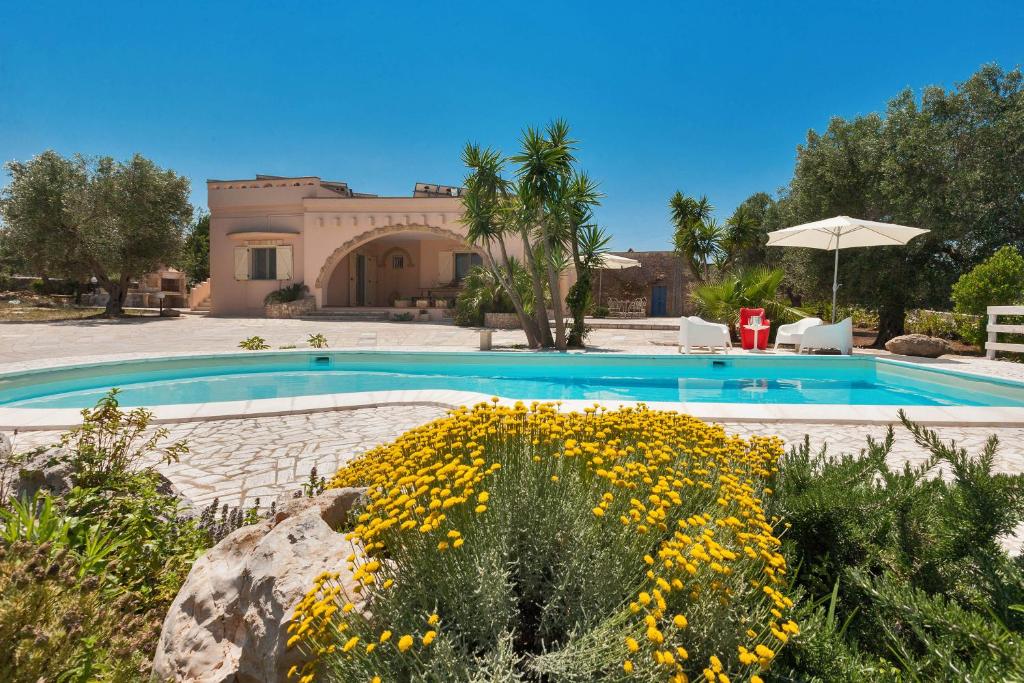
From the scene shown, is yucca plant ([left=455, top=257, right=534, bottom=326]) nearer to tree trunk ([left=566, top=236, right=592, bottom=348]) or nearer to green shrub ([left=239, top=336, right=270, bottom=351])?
tree trunk ([left=566, top=236, right=592, bottom=348])

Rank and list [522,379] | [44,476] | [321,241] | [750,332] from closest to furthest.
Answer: [44,476] → [522,379] → [750,332] → [321,241]

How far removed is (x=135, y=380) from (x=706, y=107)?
72.3ft

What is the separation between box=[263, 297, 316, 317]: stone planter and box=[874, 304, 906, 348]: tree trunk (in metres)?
19.5

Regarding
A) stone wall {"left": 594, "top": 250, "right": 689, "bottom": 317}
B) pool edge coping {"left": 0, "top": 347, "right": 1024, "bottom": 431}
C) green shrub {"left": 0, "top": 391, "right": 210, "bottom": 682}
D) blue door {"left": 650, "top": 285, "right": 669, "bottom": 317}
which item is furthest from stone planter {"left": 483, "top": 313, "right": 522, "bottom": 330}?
green shrub {"left": 0, "top": 391, "right": 210, "bottom": 682}

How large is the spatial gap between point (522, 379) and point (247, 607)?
798cm

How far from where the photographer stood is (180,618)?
1596 mm

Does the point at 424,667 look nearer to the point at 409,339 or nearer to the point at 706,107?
the point at 409,339

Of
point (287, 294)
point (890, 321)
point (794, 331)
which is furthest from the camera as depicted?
point (287, 294)

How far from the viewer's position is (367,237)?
21.1m

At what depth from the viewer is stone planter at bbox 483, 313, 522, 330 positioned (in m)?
17.4

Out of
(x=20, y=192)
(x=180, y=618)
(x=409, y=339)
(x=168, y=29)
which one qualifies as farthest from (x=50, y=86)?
(x=180, y=618)

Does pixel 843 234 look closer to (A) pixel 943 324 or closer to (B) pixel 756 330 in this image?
(B) pixel 756 330

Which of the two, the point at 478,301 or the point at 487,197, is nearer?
the point at 487,197

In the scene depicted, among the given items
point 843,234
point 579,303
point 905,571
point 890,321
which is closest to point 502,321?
point 579,303
